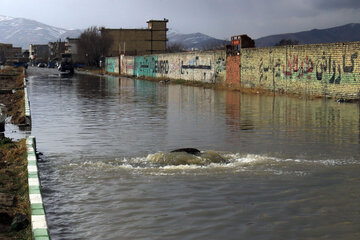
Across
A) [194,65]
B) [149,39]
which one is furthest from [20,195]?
[149,39]

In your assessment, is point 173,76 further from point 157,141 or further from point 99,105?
point 157,141

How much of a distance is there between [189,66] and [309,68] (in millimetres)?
22242

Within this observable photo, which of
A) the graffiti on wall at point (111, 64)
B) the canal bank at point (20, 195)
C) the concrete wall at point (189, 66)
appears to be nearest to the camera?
the canal bank at point (20, 195)

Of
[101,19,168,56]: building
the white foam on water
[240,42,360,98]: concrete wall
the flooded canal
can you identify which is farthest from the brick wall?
[101,19,168,56]: building

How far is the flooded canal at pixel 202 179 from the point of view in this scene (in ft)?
22.1

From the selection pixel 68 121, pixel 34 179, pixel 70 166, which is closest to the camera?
pixel 34 179

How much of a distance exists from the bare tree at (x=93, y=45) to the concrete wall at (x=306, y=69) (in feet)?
296

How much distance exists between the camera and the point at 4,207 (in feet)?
23.7

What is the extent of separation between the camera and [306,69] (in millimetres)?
30000

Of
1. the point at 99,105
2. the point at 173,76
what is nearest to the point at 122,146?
the point at 99,105

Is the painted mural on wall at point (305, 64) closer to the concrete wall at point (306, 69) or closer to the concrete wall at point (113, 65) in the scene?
the concrete wall at point (306, 69)

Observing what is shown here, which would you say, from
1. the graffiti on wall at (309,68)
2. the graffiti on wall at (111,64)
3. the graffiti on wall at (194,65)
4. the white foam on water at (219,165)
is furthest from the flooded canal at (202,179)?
the graffiti on wall at (111,64)

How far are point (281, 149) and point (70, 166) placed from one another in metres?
4.77

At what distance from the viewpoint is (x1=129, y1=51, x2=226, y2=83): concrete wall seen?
142 ft
